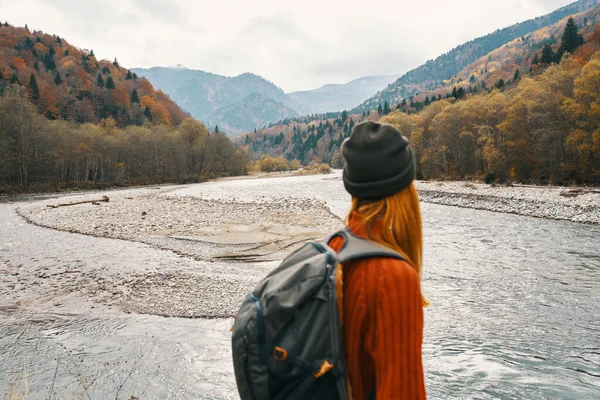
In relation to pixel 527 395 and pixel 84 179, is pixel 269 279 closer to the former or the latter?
pixel 527 395

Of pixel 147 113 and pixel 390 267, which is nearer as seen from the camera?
pixel 390 267

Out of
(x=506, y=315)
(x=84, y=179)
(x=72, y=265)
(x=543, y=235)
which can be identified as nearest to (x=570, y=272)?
(x=506, y=315)

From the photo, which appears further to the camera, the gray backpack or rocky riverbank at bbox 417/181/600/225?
rocky riverbank at bbox 417/181/600/225

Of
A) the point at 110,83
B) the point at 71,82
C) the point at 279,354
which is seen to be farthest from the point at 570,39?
the point at 71,82

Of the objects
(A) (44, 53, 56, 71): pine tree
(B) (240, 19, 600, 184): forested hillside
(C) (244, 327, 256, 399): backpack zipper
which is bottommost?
(C) (244, 327, 256, 399): backpack zipper

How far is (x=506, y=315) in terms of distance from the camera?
8312mm

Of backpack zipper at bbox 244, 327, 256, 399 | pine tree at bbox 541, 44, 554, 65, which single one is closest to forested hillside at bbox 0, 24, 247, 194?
backpack zipper at bbox 244, 327, 256, 399

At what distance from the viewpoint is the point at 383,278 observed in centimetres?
133

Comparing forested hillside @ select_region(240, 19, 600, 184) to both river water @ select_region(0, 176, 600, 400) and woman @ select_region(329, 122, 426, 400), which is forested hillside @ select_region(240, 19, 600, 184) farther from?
woman @ select_region(329, 122, 426, 400)

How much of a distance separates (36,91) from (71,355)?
99.7 metres

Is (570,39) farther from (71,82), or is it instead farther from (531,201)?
(71,82)

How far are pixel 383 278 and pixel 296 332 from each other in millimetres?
409

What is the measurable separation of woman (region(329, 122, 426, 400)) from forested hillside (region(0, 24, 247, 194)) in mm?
53243

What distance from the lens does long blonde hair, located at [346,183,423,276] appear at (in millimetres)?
1537
